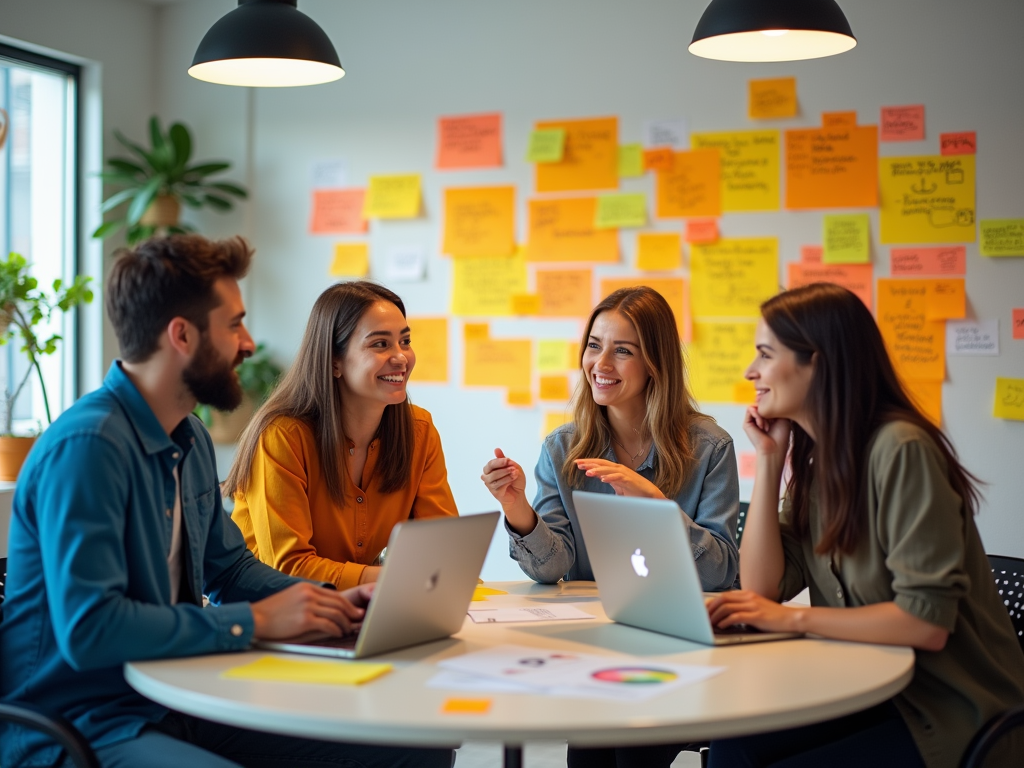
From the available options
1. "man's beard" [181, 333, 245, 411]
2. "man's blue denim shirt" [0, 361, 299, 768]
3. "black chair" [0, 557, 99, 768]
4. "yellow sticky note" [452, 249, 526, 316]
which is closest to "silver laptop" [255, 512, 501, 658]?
"man's blue denim shirt" [0, 361, 299, 768]

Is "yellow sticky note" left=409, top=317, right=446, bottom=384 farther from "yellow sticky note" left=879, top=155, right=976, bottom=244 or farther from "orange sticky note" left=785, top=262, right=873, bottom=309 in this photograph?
"yellow sticky note" left=879, top=155, right=976, bottom=244

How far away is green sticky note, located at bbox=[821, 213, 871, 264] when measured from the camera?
354cm

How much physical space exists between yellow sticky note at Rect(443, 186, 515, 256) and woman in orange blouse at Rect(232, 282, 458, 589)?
1.51 meters

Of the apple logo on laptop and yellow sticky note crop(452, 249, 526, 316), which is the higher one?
yellow sticky note crop(452, 249, 526, 316)

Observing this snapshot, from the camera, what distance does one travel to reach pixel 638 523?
180cm

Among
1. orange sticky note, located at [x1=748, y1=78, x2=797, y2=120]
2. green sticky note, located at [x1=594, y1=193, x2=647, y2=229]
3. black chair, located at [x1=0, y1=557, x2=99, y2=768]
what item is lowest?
black chair, located at [x1=0, y1=557, x2=99, y2=768]

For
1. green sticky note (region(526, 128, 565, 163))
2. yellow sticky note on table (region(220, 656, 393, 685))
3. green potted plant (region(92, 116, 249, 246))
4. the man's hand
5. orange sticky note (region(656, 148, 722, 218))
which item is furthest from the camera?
green potted plant (region(92, 116, 249, 246))

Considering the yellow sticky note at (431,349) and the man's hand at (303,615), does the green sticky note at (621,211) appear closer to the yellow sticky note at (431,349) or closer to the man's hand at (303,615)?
the yellow sticky note at (431,349)

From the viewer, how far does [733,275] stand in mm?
3734

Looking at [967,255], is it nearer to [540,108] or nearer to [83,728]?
[540,108]

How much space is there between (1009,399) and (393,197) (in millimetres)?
2358

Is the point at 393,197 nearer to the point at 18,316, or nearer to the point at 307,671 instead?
the point at 18,316

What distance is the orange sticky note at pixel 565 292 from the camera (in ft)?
12.9

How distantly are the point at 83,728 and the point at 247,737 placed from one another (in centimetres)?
39
